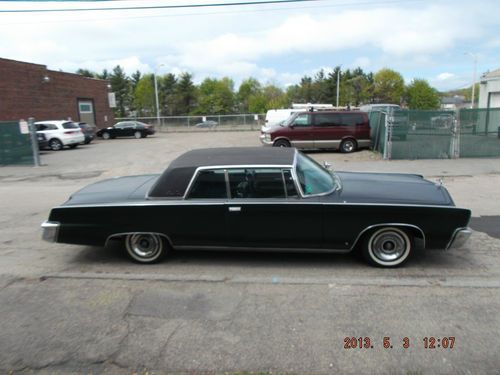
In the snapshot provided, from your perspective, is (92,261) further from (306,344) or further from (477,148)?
(477,148)

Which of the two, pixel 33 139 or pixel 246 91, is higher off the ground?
pixel 246 91

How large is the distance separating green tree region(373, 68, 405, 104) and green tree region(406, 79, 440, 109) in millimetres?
2302

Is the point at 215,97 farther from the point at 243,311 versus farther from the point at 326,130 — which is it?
the point at 243,311

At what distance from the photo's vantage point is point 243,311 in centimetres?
379

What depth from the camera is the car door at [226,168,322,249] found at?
4488mm

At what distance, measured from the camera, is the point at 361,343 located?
324cm

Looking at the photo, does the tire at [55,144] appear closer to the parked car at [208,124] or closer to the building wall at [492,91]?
the parked car at [208,124]

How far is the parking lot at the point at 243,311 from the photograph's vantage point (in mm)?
3062

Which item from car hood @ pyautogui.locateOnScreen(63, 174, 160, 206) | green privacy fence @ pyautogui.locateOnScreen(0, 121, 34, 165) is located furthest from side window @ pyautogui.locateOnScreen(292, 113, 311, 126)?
car hood @ pyautogui.locateOnScreen(63, 174, 160, 206)

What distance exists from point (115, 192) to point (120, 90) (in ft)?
273

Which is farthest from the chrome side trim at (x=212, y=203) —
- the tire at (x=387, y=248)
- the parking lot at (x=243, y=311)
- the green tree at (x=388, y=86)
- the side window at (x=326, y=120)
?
the green tree at (x=388, y=86)

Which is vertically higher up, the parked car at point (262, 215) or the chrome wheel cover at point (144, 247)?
the parked car at point (262, 215)


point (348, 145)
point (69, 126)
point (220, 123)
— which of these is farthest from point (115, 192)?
point (220, 123)

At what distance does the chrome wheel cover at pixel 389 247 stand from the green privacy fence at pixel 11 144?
1533cm
